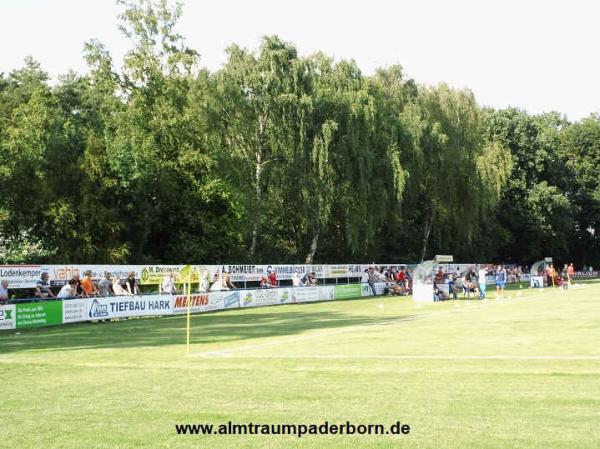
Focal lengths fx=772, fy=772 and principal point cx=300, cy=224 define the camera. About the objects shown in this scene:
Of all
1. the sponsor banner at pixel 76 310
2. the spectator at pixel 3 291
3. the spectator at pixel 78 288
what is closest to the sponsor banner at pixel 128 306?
the sponsor banner at pixel 76 310

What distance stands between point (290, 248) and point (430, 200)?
51.4ft

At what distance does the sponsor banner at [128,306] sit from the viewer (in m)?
30.1

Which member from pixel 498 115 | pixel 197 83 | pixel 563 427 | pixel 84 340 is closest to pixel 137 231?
pixel 197 83

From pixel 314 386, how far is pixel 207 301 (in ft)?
84.2

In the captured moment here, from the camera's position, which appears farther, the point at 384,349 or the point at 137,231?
the point at 137,231

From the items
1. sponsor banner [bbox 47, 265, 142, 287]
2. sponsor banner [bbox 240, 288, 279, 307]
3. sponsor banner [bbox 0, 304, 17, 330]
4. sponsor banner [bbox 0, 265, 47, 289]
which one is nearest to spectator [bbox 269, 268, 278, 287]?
sponsor banner [bbox 240, 288, 279, 307]

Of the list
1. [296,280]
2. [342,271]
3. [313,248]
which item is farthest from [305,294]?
[313,248]

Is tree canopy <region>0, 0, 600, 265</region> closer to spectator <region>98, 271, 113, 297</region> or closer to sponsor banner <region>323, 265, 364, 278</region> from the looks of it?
sponsor banner <region>323, 265, 364, 278</region>

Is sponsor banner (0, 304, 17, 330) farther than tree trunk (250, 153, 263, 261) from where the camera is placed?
No

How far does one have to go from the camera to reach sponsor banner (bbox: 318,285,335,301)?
47513mm

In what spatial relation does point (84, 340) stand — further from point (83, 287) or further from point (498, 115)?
point (498, 115)

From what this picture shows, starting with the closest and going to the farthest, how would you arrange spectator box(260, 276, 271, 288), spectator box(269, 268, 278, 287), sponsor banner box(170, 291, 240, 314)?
sponsor banner box(170, 291, 240, 314) < spectator box(260, 276, 271, 288) < spectator box(269, 268, 278, 287)

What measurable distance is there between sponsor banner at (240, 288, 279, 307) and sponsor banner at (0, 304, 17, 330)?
1514 centimetres

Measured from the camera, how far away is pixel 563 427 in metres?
8.66
